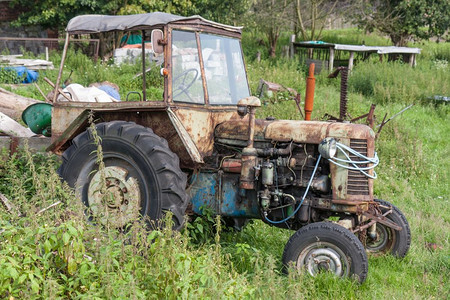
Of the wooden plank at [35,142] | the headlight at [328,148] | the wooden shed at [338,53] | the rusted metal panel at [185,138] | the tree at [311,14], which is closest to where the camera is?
the headlight at [328,148]

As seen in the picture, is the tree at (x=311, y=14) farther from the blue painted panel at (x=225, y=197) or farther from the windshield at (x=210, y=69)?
the blue painted panel at (x=225, y=197)

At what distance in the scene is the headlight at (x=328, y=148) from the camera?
4.95 meters

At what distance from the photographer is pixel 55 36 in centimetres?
2077

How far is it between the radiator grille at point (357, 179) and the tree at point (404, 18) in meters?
17.4

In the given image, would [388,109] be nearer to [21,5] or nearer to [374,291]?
[374,291]

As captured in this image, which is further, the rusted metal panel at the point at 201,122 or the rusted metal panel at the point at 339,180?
the rusted metal panel at the point at 201,122

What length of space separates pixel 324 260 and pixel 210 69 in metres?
2.25

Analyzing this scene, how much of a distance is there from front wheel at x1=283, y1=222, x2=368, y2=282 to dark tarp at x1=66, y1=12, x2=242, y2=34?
2.35 meters

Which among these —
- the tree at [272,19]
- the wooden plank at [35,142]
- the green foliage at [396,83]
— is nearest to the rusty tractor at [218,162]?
the wooden plank at [35,142]

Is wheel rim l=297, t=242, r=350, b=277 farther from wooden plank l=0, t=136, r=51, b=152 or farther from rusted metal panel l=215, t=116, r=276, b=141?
wooden plank l=0, t=136, r=51, b=152

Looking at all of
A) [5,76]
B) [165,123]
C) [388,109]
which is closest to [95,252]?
[165,123]

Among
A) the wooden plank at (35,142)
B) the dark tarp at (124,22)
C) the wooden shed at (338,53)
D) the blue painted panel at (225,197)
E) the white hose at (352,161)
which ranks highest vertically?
the dark tarp at (124,22)

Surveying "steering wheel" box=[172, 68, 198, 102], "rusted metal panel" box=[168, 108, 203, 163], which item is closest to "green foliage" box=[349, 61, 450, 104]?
"steering wheel" box=[172, 68, 198, 102]

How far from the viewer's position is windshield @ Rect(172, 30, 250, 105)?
5430mm
